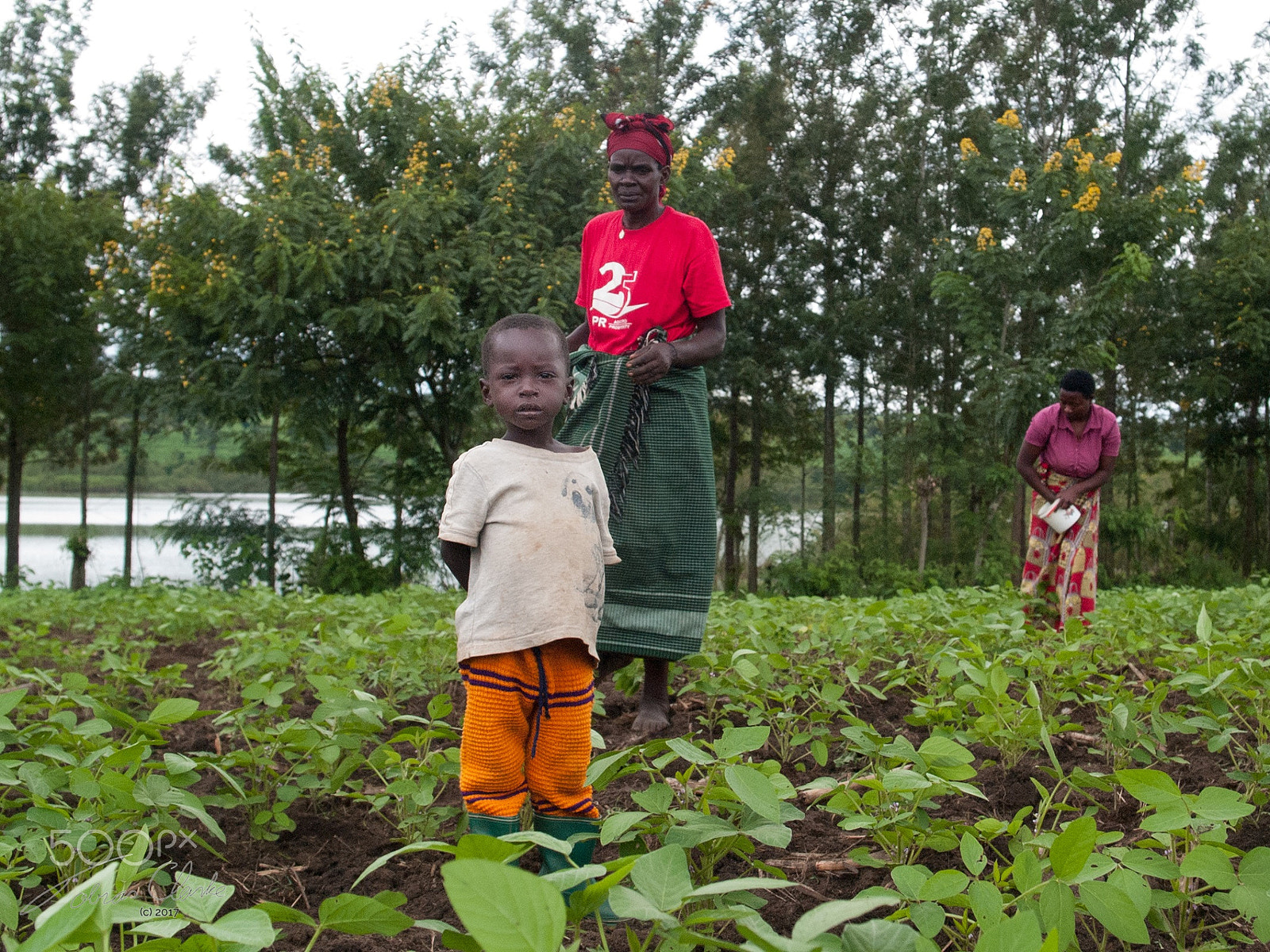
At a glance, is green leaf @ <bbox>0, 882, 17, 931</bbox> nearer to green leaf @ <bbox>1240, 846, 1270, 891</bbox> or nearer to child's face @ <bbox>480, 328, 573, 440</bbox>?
child's face @ <bbox>480, 328, 573, 440</bbox>

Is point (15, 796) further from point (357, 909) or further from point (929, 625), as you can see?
point (929, 625)

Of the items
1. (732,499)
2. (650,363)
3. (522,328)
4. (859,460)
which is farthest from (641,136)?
(859,460)

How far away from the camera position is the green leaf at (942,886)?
1335 millimetres

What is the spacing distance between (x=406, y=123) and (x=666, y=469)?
1096cm

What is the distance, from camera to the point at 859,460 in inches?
736

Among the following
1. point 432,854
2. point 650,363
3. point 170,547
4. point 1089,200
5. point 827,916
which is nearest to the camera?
point 827,916

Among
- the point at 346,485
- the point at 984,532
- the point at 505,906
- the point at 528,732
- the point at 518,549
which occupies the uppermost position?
the point at 518,549

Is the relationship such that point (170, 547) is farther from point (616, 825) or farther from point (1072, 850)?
point (1072, 850)

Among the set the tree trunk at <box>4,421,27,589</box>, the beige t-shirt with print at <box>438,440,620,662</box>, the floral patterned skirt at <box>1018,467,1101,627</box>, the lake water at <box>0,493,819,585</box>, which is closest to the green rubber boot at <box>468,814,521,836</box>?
the beige t-shirt with print at <box>438,440,620,662</box>

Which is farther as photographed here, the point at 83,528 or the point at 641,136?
the point at 83,528

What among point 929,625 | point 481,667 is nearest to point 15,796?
point 481,667

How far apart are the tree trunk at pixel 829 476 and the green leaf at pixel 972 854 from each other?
16.4 metres

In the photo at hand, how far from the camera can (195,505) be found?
14031mm

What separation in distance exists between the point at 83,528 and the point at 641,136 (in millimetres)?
14914
